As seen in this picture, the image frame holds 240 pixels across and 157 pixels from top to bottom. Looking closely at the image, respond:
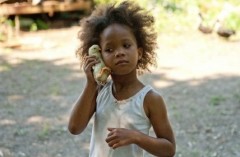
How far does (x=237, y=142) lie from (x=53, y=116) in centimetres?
211

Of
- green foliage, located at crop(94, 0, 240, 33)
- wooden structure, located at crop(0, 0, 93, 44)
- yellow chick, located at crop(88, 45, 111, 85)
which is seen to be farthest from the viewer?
wooden structure, located at crop(0, 0, 93, 44)

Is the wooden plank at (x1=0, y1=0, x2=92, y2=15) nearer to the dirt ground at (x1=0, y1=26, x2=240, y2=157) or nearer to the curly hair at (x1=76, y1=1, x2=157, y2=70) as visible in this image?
the dirt ground at (x1=0, y1=26, x2=240, y2=157)

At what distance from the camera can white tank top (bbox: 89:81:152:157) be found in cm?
185

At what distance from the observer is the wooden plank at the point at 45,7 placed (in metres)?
10.6

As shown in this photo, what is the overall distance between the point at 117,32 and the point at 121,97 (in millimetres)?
248

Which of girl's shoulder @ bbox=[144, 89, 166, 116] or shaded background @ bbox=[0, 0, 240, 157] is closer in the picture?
girl's shoulder @ bbox=[144, 89, 166, 116]

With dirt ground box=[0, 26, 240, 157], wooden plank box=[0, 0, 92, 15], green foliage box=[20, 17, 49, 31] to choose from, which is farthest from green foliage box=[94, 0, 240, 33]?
green foliage box=[20, 17, 49, 31]

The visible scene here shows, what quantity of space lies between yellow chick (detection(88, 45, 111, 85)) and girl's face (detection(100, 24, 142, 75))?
20 millimetres

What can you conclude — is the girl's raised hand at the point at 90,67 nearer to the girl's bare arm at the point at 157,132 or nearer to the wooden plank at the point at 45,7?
the girl's bare arm at the point at 157,132

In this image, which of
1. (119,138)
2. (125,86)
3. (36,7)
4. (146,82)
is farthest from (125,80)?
(36,7)

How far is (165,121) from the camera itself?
1878 millimetres

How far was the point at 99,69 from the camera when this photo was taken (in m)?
1.82

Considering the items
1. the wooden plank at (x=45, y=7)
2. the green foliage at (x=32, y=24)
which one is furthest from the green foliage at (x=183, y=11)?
the green foliage at (x=32, y=24)

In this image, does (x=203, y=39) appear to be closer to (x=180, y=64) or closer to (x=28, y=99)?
(x=180, y=64)
